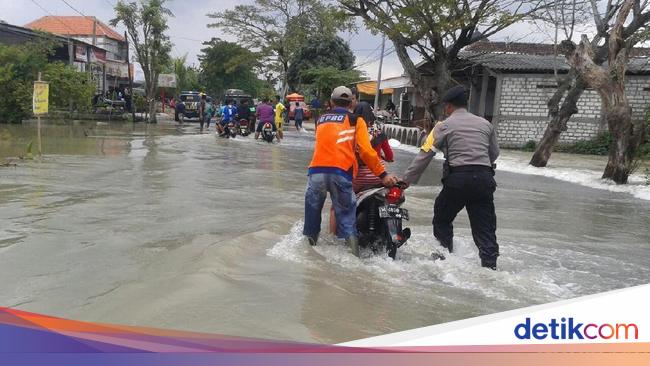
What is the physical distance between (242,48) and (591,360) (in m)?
51.1

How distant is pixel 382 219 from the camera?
17.9 feet

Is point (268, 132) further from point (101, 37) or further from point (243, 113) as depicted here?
point (101, 37)

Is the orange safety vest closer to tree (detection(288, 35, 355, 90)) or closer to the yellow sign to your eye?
the yellow sign

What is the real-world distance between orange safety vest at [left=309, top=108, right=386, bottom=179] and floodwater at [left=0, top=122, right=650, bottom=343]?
2.85 feet

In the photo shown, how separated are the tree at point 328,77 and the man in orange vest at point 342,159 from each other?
35373mm

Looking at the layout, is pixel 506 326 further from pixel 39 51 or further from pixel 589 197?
pixel 39 51

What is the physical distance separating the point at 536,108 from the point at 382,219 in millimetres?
21456

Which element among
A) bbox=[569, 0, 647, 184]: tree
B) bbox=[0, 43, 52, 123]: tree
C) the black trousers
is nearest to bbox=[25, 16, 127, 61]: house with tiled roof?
bbox=[0, 43, 52, 123]: tree

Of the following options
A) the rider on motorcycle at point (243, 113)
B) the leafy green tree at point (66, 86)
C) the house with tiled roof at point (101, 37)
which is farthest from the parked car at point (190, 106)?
the rider on motorcycle at point (243, 113)

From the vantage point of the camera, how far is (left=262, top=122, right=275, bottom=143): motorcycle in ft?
69.6

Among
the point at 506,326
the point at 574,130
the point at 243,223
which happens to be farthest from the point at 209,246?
the point at 574,130

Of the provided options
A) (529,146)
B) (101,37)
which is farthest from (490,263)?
(101,37)

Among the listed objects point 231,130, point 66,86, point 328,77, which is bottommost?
point 231,130

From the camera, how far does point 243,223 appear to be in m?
7.11
